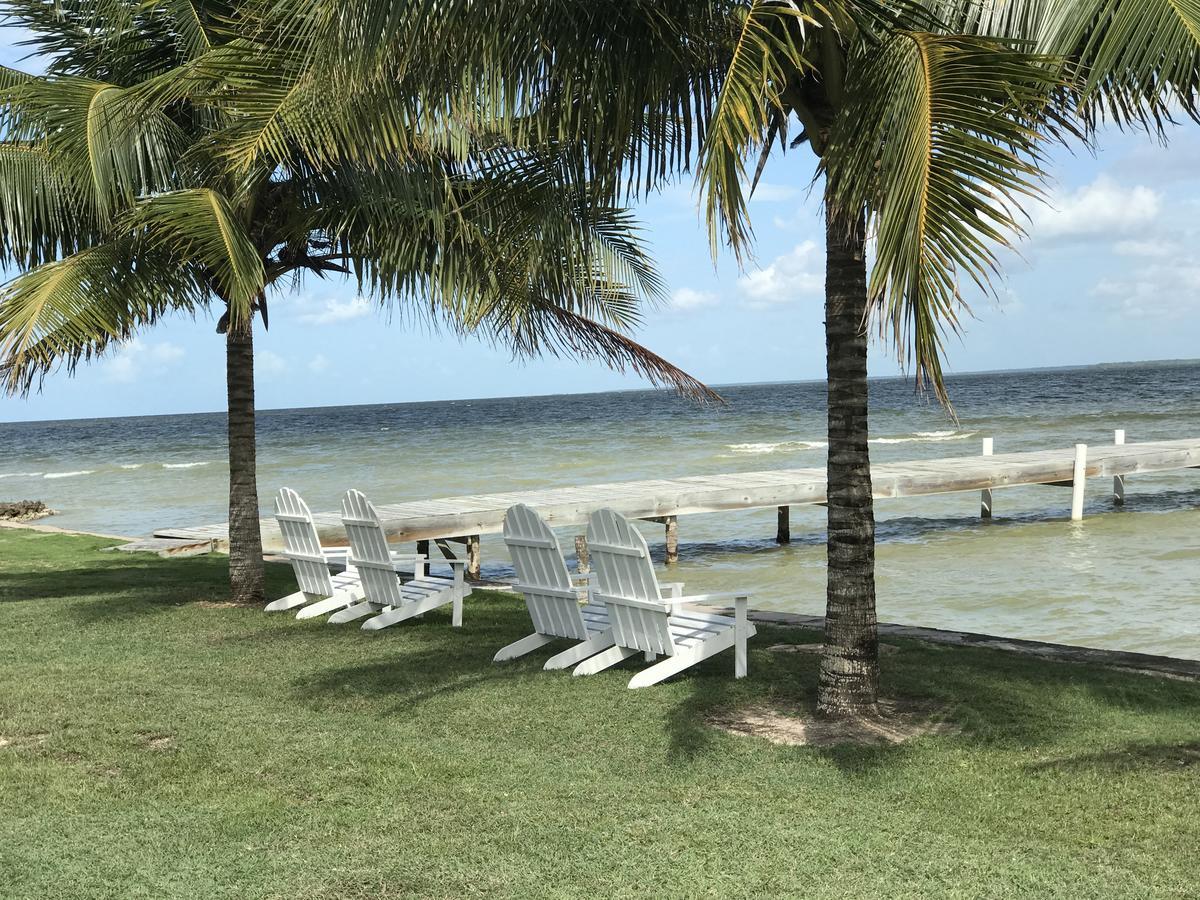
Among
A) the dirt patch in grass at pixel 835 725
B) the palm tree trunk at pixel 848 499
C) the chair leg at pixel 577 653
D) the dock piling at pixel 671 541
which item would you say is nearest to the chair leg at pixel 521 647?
the chair leg at pixel 577 653

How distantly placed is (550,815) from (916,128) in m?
2.81

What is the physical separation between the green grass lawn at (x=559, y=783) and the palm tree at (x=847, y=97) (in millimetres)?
923

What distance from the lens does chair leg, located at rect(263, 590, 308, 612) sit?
9.41 meters

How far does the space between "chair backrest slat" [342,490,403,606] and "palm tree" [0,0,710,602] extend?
1.42 meters

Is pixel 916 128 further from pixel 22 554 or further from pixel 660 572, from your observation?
Answer: pixel 22 554

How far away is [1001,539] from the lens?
16.6 meters

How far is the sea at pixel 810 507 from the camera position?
454 inches

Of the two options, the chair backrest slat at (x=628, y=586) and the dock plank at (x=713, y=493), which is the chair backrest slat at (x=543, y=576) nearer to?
the chair backrest slat at (x=628, y=586)

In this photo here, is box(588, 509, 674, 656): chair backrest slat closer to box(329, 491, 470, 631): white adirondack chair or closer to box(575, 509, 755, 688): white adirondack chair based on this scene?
box(575, 509, 755, 688): white adirondack chair

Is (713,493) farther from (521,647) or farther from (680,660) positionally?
(680,660)

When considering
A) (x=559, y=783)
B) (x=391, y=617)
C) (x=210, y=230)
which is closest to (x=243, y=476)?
(x=391, y=617)

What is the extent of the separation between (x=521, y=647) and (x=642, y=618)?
1.19 m

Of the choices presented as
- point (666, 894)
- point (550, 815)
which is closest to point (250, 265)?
point (550, 815)

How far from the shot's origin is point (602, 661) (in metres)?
6.79
